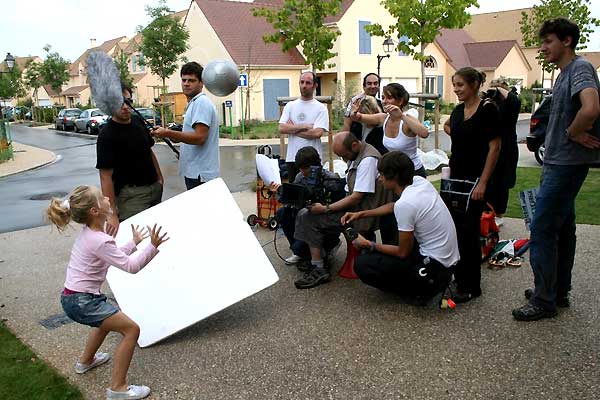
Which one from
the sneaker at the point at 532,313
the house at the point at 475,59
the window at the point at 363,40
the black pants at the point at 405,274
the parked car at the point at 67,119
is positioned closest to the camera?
the sneaker at the point at 532,313

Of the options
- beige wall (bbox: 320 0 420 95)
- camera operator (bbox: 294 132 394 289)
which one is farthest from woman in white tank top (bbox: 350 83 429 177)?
beige wall (bbox: 320 0 420 95)

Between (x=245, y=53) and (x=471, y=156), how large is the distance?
2622 cm

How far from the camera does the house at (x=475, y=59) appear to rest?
127 feet

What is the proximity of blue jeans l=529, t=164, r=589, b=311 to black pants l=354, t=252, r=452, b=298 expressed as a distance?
0.62m

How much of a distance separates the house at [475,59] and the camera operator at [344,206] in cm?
3544

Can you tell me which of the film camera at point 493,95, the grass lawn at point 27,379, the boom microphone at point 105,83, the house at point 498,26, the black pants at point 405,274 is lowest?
the grass lawn at point 27,379

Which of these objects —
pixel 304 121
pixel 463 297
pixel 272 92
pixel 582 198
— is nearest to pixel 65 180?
pixel 304 121

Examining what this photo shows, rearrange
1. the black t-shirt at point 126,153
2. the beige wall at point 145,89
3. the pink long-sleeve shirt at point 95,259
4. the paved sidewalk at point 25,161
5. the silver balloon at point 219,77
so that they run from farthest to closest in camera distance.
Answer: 1. the beige wall at point 145,89
2. the paved sidewalk at point 25,161
3. the silver balloon at point 219,77
4. the black t-shirt at point 126,153
5. the pink long-sleeve shirt at point 95,259

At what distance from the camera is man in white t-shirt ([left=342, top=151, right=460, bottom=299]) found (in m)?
3.76

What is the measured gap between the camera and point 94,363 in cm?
338

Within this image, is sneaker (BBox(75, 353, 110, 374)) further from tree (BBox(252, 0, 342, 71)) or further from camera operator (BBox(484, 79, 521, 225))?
tree (BBox(252, 0, 342, 71))

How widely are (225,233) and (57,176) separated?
39.7ft

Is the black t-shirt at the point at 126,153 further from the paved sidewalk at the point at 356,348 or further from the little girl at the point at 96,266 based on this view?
the paved sidewalk at the point at 356,348

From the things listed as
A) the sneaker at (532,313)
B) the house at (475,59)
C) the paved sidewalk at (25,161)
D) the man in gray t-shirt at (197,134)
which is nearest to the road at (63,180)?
the paved sidewalk at (25,161)
